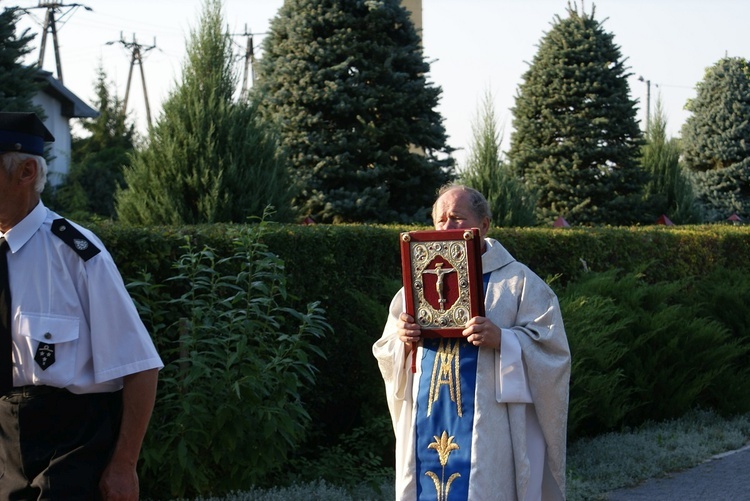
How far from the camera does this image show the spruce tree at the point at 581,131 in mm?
22688

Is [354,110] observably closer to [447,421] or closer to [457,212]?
[457,212]

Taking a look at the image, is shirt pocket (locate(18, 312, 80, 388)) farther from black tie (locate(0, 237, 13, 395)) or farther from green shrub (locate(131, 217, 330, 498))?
green shrub (locate(131, 217, 330, 498))

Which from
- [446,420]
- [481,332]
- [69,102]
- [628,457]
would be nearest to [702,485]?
A: [628,457]

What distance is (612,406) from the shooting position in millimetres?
8898

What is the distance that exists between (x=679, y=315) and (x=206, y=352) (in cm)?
611

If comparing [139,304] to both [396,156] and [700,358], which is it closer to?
[700,358]

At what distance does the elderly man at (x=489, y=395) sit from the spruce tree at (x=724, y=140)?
29.0m

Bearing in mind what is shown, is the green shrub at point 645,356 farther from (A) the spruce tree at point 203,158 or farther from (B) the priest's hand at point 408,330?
(B) the priest's hand at point 408,330

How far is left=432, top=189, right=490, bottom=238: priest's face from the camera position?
4.62m

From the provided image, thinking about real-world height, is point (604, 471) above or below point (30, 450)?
below

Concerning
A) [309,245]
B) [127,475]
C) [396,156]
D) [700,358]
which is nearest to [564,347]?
[127,475]

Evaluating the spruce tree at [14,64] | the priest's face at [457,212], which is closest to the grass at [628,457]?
the priest's face at [457,212]

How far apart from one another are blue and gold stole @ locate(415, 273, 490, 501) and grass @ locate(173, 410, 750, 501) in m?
1.93

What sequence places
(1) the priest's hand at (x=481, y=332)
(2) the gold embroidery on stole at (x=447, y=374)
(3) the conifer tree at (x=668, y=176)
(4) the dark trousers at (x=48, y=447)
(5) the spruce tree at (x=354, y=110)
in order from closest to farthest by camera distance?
(4) the dark trousers at (x=48, y=447)
(1) the priest's hand at (x=481, y=332)
(2) the gold embroidery on stole at (x=447, y=374)
(5) the spruce tree at (x=354, y=110)
(3) the conifer tree at (x=668, y=176)
